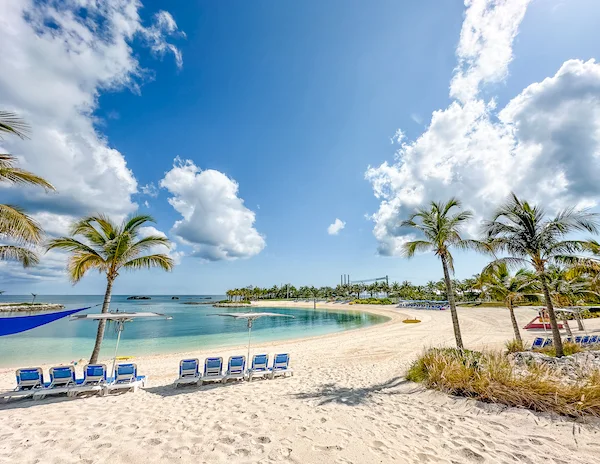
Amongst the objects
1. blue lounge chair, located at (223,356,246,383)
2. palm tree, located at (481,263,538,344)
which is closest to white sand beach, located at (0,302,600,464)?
blue lounge chair, located at (223,356,246,383)

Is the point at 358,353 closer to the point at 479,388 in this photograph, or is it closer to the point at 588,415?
the point at 479,388

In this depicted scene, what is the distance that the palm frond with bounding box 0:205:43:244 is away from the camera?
6332mm

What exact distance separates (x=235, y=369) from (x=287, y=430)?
15.3 ft

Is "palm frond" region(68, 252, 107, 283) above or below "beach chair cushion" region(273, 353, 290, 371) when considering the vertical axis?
above

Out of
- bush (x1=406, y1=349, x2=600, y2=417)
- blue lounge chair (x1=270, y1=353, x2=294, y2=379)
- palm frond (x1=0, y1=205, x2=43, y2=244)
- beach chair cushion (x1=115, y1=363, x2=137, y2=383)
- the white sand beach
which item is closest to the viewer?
the white sand beach

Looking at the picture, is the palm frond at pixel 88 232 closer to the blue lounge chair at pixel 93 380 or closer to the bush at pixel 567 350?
the blue lounge chair at pixel 93 380

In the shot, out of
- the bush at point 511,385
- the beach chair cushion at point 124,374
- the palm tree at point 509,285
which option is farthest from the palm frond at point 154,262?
the palm tree at point 509,285

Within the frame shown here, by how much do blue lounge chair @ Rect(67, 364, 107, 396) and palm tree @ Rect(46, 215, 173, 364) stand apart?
2.04 metres

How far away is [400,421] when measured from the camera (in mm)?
5426

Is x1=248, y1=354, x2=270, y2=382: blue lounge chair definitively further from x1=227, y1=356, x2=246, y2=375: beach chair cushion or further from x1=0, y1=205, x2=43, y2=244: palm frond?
x1=0, y1=205, x2=43, y2=244: palm frond

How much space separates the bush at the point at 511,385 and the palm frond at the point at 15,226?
10.9m

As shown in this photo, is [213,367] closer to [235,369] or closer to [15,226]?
[235,369]

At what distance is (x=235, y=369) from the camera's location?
9062 mm

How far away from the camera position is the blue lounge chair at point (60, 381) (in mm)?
7284
